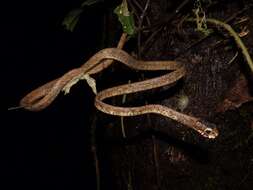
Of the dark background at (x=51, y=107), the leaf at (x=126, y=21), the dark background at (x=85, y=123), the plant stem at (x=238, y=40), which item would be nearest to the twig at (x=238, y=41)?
the plant stem at (x=238, y=40)

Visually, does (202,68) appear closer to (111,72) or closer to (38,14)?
(111,72)

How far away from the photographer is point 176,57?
204 centimetres

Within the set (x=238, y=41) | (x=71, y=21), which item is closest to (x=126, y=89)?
(x=238, y=41)

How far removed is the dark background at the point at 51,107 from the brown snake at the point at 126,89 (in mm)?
1189

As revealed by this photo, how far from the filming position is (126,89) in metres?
1.91

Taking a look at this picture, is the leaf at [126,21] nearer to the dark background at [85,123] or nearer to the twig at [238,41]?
the dark background at [85,123]

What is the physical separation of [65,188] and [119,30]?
354 cm

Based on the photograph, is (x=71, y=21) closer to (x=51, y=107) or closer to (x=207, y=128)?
(x=207, y=128)

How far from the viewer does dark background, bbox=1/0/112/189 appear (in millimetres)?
3795

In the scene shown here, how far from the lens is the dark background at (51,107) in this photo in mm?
3795

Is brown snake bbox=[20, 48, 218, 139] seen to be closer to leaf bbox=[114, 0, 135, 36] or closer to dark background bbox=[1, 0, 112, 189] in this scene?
leaf bbox=[114, 0, 135, 36]

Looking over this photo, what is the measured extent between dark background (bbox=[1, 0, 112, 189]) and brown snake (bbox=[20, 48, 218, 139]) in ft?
3.90

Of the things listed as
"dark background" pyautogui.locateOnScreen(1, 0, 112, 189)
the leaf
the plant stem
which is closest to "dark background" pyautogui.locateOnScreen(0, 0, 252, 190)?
"dark background" pyautogui.locateOnScreen(1, 0, 112, 189)

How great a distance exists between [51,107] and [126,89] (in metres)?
2.86
